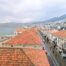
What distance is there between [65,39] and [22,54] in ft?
143

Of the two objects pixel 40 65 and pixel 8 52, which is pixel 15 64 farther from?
pixel 40 65

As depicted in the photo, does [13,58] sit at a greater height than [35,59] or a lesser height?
greater

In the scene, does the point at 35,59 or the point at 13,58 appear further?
the point at 35,59

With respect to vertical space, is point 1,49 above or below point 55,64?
above

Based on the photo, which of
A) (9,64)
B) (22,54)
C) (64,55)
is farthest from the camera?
(64,55)

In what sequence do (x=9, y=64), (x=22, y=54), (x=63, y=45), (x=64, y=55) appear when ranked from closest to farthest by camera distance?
(x=9, y=64) → (x=22, y=54) → (x=64, y=55) → (x=63, y=45)

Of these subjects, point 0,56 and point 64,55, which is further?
point 64,55

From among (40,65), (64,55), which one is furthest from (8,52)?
(64,55)

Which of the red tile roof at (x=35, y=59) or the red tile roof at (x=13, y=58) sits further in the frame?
the red tile roof at (x=35, y=59)

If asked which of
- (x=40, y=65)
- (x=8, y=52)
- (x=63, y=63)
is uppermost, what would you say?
(x=8, y=52)

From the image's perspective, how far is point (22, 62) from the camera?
11.9 m

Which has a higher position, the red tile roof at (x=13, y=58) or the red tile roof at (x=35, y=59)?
the red tile roof at (x=13, y=58)

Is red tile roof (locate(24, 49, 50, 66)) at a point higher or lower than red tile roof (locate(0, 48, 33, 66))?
lower

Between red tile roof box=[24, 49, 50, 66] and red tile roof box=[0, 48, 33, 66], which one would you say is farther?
red tile roof box=[24, 49, 50, 66]
